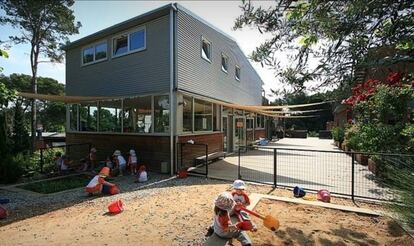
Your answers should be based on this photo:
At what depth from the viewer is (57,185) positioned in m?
9.60

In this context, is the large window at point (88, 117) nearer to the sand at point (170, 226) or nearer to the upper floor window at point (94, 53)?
the upper floor window at point (94, 53)

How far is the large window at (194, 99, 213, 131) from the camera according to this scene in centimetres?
1245

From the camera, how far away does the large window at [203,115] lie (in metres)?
12.4

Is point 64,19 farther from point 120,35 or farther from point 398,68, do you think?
point 398,68

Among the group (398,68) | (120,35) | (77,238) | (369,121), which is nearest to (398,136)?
(369,121)

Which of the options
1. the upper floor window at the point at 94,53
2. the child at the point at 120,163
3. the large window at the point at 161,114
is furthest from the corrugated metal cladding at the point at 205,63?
the upper floor window at the point at 94,53

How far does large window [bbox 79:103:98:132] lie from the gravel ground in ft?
18.9

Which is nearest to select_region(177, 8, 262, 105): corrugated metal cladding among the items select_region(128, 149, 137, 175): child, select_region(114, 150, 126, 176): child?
select_region(128, 149, 137, 175): child

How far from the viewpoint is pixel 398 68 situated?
399 cm

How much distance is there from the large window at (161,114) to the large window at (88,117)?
4.11 metres

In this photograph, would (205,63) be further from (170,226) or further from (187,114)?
(170,226)

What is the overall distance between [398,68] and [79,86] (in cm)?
1479

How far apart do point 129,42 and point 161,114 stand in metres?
3.87

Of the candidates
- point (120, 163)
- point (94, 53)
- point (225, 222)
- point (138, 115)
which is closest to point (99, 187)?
point (120, 163)
